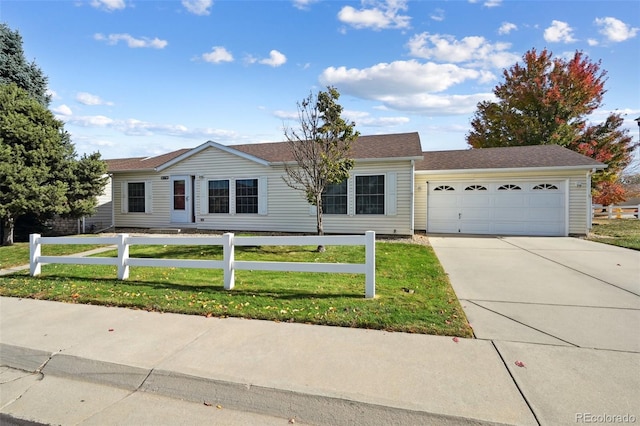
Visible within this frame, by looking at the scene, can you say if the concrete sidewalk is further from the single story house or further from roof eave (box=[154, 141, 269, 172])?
roof eave (box=[154, 141, 269, 172])

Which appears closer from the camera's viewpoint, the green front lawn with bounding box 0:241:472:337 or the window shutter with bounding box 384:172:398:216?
the green front lawn with bounding box 0:241:472:337

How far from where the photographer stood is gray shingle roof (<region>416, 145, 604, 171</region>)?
46.5 ft

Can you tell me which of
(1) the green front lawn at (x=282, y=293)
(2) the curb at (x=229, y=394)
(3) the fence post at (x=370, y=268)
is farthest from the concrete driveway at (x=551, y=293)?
(2) the curb at (x=229, y=394)

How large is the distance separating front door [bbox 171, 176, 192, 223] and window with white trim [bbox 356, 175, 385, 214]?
7.83m

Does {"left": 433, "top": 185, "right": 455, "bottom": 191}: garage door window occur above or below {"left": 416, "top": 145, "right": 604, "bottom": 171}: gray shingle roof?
below

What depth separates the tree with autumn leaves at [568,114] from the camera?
22.0 meters

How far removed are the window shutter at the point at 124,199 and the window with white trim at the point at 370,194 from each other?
11.5 meters

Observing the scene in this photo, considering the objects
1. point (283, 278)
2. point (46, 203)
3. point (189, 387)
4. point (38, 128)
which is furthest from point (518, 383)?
Result: point (38, 128)

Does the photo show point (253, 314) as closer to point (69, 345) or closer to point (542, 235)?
point (69, 345)

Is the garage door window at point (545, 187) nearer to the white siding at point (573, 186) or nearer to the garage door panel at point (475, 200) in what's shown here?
the white siding at point (573, 186)

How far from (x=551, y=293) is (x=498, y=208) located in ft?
31.6

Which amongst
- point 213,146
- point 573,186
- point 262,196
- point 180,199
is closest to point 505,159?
point 573,186

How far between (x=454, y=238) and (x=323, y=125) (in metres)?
6.95

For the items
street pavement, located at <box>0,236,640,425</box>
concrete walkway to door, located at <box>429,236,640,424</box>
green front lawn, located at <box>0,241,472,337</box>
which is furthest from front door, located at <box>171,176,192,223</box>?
concrete walkway to door, located at <box>429,236,640,424</box>
